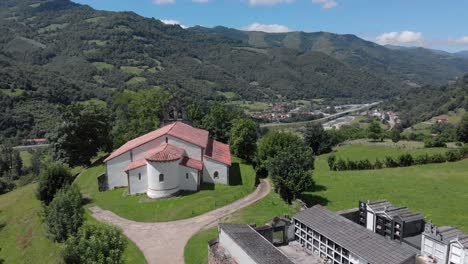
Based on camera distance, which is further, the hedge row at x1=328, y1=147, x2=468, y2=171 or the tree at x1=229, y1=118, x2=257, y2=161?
the hedge row at x1=328, y1=147, x2=468, y2=171

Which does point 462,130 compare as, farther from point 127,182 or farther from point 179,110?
point 127,182

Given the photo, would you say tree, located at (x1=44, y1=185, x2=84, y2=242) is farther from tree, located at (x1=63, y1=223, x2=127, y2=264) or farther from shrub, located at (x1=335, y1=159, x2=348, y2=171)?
shrub, located at (x1=335, y1=159, x2=348, y2=171)

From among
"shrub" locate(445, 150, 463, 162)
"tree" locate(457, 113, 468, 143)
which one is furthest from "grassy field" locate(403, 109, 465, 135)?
"shrub" locate(445, 150, 463, 162)

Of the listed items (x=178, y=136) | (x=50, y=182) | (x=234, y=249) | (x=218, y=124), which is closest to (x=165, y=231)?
(x=234, y=249)

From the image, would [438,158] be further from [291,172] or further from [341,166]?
[291,172]

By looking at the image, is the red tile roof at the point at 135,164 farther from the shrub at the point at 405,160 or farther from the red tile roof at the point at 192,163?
the shrub at the point at 405,160
